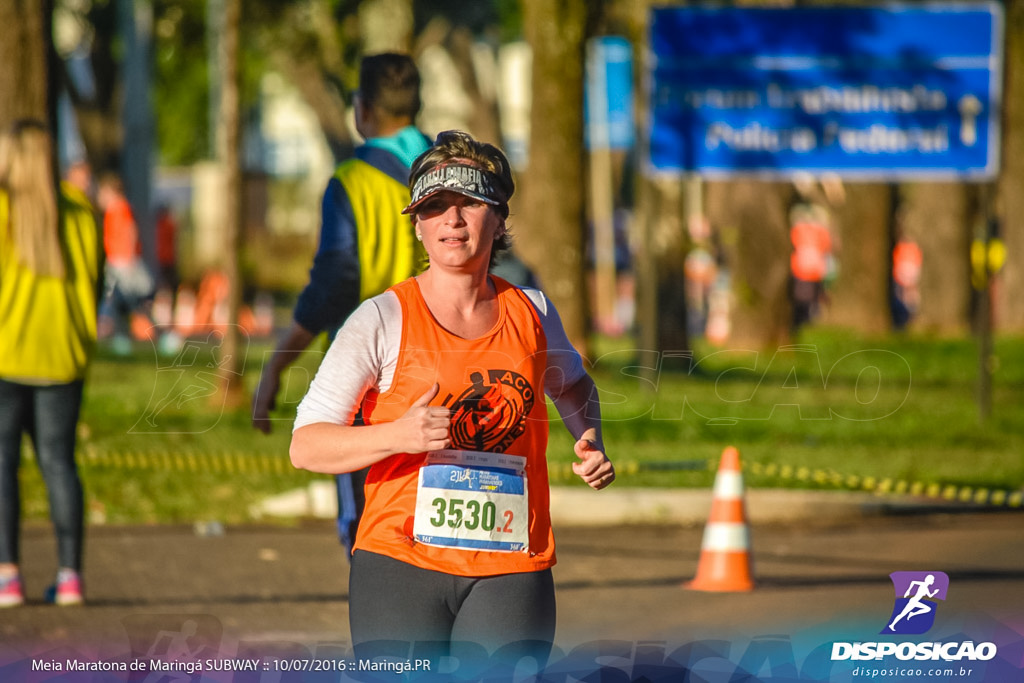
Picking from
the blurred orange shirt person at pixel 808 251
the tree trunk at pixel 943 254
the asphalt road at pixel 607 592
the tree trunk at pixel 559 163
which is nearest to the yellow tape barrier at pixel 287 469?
the asphalt road at pixel 607 592

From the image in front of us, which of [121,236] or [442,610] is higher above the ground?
[121,236]

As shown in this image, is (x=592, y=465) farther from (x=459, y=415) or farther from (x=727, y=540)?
(x=727, y=540)

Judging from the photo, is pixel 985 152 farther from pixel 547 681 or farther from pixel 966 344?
pixel 547 681

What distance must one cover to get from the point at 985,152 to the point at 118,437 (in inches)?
330

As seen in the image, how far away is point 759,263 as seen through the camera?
2180 centimetres

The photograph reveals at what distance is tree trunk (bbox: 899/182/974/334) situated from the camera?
1051 inches

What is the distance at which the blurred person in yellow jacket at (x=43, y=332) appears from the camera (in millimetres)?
7918

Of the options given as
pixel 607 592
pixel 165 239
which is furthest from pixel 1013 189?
pixel 607 592

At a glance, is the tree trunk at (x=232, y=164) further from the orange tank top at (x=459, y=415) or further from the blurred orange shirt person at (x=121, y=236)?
the orange tank top at (x=459, y=415)

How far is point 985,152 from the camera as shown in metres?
16.8

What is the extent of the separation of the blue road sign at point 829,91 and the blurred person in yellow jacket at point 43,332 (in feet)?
30.1

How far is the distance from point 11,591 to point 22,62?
5.02 m

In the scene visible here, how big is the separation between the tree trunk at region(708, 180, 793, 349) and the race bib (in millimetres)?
17481

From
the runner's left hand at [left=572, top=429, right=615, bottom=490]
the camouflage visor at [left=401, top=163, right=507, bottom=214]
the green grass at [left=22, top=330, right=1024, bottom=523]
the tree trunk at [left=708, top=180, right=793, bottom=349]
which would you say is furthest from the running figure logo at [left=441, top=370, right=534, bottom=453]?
the tree trunk at [left=708, top=180, right=793, bottom=349]
